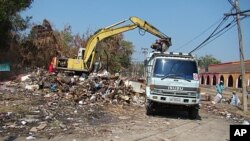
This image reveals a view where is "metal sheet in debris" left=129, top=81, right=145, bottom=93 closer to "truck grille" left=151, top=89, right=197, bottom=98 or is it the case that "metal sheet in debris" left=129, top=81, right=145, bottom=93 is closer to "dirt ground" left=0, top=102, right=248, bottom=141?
"dirt ground" left=0, top=102, right=248, bottom=141

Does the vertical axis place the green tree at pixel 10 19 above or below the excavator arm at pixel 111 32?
above

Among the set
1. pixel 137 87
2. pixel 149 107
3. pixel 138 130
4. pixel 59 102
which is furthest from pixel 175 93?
pixel 137 87

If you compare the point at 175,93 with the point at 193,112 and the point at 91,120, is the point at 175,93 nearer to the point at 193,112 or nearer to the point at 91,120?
the point at 193,112

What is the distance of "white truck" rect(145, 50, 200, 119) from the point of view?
1644 cm

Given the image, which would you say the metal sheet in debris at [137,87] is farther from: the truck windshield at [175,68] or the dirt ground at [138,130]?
the truck windshield at [175,68]

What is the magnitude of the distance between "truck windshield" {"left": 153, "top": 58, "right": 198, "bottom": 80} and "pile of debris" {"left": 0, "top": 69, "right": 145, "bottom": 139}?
9.31 feet

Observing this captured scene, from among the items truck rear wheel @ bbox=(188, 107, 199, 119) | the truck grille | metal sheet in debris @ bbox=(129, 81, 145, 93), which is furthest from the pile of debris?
truck rear wheel @ bbox=(188, 107, 199, 119)

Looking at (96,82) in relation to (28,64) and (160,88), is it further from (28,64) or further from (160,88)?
(28,64)

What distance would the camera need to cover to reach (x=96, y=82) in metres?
23.4

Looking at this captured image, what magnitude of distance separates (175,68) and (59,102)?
594cm

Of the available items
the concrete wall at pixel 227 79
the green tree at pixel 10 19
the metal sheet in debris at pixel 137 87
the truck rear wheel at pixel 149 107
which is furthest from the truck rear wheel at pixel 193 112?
the concrete wall at pixel 227 79

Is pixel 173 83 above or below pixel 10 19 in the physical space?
below

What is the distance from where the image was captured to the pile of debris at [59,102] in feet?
42.2

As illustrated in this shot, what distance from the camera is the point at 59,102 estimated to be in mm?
19125
